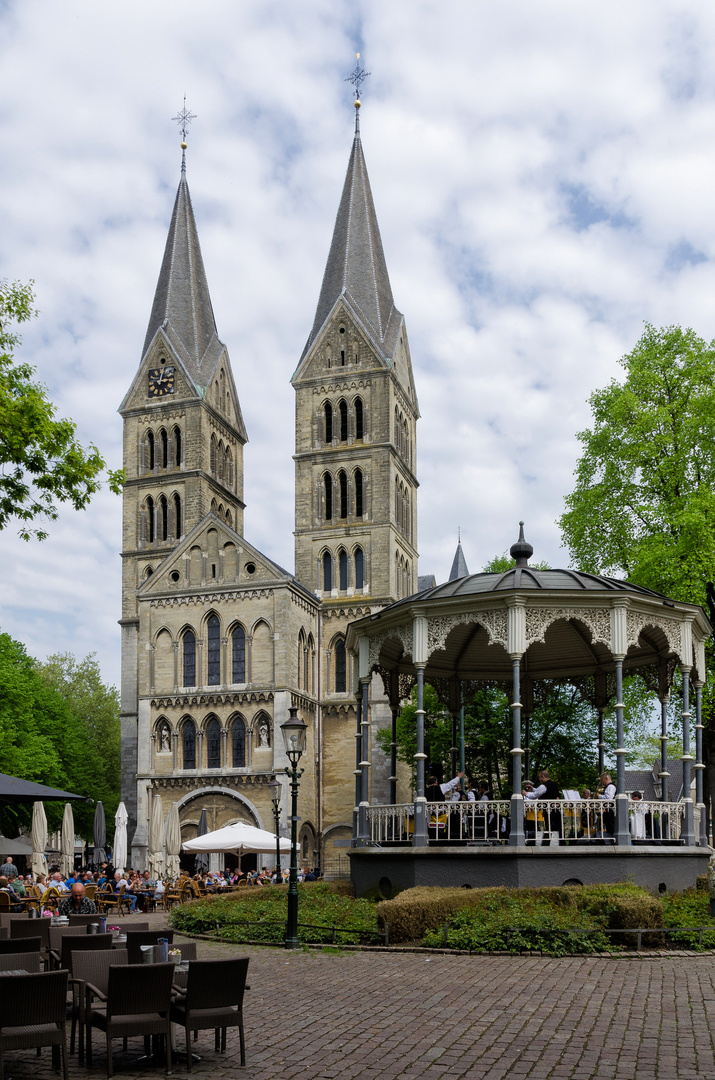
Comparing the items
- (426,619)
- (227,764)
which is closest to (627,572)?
(426,619)

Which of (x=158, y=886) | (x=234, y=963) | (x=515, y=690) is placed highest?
(x=515, y=690)

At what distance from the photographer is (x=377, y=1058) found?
9.45 m

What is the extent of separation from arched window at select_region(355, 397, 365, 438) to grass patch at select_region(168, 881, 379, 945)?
40156 millimetres

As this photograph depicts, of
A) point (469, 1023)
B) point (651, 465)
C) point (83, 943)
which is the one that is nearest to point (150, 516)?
point (651, 465)

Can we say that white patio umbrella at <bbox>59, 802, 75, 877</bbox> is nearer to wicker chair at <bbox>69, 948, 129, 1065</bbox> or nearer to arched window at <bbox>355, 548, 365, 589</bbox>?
arched window at <bbox>355, 548, 365, 589</bbox>

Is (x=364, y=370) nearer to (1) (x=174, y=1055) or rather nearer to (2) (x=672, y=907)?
(2) (x=672, y=907)

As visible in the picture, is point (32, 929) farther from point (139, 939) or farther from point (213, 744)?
point (213, 744)

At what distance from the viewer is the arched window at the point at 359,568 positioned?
5856cm

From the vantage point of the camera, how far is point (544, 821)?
20.2 metres

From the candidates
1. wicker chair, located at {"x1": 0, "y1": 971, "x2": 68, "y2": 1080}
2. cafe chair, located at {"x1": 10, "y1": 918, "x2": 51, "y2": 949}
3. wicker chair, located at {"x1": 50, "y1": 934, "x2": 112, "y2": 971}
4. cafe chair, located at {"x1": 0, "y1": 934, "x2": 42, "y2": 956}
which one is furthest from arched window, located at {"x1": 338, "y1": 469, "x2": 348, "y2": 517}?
wicker chair, located at {"x1": 0, "y1": 971, "x2": 68, "y2": 1080}

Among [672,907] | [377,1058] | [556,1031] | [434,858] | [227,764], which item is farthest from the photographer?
[227,764]

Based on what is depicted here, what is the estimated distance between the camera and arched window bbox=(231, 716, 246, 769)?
170 ft

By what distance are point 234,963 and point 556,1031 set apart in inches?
121

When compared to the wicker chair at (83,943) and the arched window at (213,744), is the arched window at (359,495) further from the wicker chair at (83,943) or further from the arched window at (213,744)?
the wicker chair at (83,943)
